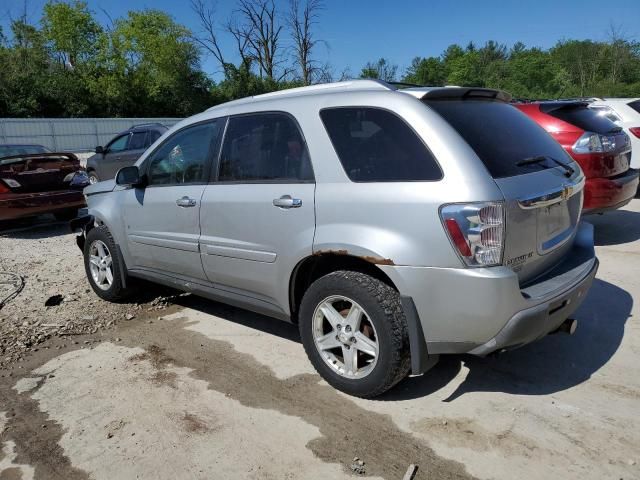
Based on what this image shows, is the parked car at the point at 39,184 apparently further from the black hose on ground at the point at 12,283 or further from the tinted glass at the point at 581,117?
the tinted glass at the point at 581,117

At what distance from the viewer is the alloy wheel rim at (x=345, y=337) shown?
121 inches

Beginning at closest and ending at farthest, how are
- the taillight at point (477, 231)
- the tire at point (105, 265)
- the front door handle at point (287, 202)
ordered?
the taillight at point (477, 231), the front door handle at point (287, 202), the tire at point (105, 265)

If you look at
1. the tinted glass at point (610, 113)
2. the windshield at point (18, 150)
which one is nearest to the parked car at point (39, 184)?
the windshield at point (18, 150)

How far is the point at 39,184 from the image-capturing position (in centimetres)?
849

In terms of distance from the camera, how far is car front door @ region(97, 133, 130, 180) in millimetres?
12852

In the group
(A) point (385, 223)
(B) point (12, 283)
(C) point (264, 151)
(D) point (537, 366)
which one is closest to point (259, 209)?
(C) point (264, 151)

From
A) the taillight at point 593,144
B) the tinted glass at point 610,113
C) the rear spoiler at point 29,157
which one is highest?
the tinted glass at point 610,113

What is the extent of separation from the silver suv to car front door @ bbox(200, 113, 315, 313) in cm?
1

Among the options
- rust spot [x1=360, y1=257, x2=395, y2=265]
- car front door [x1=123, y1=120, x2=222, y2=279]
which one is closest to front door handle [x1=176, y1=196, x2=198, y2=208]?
car front door [x1=123, y1=120, x2=222, y2=279]

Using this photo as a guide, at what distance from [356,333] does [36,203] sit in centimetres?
715

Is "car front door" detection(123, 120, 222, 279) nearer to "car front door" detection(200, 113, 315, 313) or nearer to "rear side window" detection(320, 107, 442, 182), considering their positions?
"car front door" detection(200, 113, 315, 313)

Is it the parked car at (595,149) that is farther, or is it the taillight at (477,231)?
the parked car at (595,149)

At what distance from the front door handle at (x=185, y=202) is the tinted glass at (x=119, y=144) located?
984cm

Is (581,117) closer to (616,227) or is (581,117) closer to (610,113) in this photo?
(616,227)
